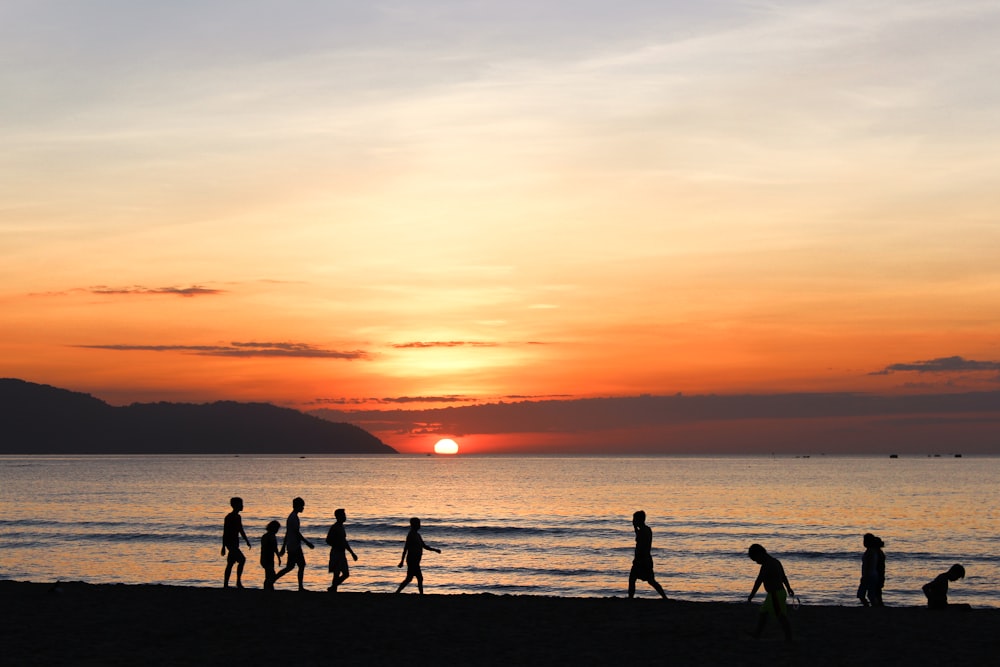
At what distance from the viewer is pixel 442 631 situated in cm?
1861

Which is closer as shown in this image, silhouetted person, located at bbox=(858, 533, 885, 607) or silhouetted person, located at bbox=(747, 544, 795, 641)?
silhouetted person, located at bbox=(747, 544, 795, 641)

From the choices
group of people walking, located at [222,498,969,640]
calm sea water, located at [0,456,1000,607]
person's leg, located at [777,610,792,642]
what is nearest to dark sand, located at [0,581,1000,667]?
person's leg, located at [777,610,792,642]

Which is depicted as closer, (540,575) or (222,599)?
(222,599)

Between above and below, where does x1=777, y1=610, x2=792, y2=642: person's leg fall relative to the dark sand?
above

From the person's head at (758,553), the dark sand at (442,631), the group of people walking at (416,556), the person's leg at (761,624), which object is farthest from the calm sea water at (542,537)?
the person's head at (758,553)

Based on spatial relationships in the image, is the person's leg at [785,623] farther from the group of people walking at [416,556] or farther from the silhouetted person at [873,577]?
the silhouetted person at [873,577]

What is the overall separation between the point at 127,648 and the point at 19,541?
1651 inches

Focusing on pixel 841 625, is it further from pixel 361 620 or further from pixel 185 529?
pixel 185 529

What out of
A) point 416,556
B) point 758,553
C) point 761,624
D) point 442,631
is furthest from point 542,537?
point 758,553

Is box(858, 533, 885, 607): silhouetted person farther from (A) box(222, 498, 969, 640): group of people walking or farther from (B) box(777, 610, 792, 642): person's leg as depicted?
(B) box(777, 610, 792, 642): person's leg

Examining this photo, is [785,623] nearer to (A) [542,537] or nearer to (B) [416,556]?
(B) [416,556]

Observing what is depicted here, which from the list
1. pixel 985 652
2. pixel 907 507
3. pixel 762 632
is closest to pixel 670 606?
pixel 762 632

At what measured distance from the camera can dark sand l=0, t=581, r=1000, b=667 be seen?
16.0 meters

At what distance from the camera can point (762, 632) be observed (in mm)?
18609
